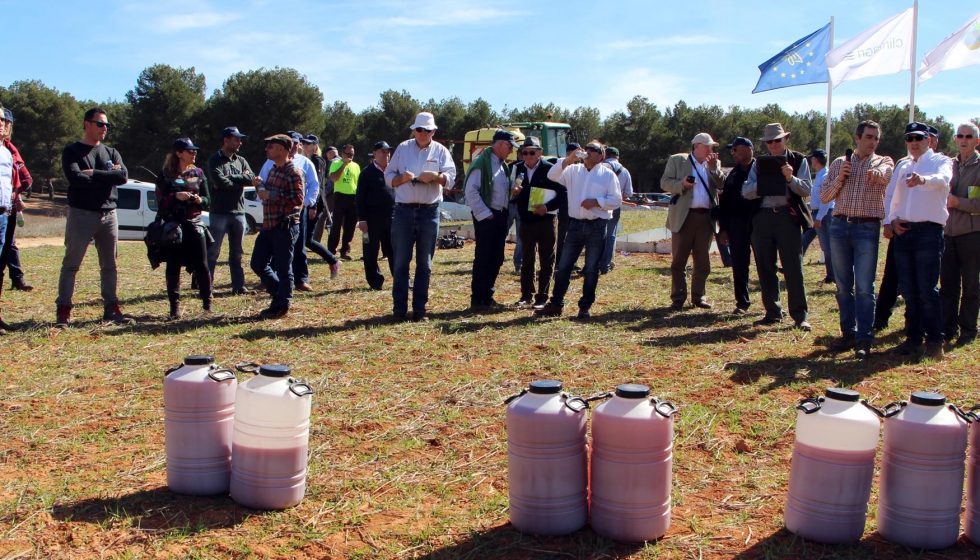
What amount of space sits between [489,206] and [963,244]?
4.73 meters

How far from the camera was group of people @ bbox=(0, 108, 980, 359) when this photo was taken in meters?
6.58

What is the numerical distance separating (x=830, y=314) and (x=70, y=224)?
8149 millimetres

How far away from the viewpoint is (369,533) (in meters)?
3.46

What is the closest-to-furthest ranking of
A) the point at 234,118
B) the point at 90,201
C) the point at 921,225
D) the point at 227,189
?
the point at 921,225, the point at 90,201, the point at 227,189, the point at 234,118

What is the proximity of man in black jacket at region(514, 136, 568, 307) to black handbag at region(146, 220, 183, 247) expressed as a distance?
149 inches

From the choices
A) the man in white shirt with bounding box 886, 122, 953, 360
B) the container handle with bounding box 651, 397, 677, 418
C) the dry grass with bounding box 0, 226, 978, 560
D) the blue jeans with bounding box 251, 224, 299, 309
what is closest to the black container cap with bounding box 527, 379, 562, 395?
the container handle with bounding box 651, 397, 677, 418

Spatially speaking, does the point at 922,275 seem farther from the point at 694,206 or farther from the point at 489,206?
the point at 489,206

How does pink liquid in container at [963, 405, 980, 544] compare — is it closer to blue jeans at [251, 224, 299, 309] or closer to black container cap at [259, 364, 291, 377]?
black container cap at [259, 364, 291, 377]

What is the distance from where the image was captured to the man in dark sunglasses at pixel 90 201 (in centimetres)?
747

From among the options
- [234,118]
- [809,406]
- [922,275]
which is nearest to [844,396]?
[809,406]

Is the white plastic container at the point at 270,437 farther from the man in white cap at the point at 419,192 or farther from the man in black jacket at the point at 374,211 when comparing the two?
the man in black jacket at the point at 374,211

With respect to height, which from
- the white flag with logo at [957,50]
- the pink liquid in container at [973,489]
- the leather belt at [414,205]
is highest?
the white flag with logo at [957,50]

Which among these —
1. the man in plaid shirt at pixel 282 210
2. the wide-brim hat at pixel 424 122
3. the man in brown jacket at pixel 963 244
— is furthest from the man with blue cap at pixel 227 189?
the man in brown jacket at pixel 963 244

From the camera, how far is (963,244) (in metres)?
6.84
